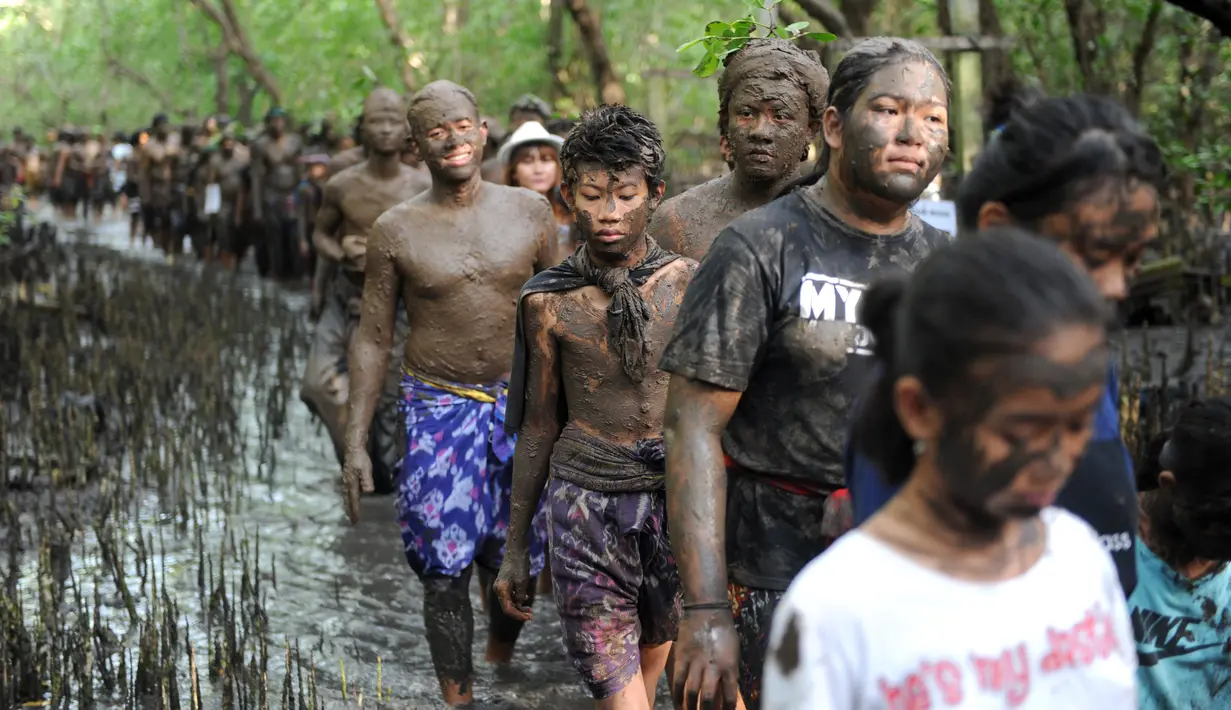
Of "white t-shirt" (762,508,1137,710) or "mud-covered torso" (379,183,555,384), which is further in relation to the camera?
"mud-covered torso" (379,183,555,384)

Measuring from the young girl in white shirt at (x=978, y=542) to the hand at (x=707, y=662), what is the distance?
80 cm

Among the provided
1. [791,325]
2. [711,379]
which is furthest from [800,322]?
[711,379]

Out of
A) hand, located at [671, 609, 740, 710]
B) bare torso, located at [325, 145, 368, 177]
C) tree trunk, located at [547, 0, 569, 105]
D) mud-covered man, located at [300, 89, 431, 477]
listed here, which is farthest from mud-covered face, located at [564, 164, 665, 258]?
tree trunk, located at [547, 0, 569, 105]

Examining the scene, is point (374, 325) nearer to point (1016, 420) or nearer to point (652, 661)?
point (652, 661)

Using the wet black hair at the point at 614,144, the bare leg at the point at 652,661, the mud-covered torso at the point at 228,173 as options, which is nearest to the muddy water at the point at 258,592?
the bare leg at the point at 652,661

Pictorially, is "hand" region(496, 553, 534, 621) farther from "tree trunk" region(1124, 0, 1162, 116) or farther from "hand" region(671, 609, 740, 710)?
"tree trunk" region(1124, 0, 1162, 116)

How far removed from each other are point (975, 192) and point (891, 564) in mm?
731

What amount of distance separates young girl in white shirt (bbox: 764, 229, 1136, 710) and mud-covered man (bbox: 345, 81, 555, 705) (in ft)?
11.0

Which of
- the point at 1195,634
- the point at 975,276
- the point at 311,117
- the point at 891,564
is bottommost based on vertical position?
the point at 1195,634

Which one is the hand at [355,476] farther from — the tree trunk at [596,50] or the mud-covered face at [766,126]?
the tree trunk at [596,50]

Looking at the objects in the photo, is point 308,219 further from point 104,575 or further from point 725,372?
point 725,372

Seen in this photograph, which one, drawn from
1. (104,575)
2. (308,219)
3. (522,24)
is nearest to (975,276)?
(104,575)

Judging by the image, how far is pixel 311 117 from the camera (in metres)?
32.1

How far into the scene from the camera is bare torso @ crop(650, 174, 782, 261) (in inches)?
177
